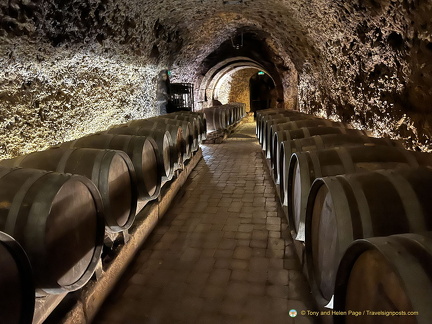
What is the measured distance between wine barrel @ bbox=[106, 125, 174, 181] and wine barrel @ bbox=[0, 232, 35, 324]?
2.37m

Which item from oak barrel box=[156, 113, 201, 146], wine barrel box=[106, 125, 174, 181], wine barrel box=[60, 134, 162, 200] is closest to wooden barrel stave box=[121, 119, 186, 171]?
wine barrel box=[106, 125, 174, 181]

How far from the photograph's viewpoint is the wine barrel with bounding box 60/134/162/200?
127 inches

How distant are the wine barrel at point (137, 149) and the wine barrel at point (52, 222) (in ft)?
3.79

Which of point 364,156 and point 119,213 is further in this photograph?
point 119,213

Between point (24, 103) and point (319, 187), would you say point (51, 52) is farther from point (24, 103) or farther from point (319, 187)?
point (319, 187)

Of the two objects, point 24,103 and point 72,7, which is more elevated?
point 72,7

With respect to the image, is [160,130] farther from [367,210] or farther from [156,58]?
[156,58]

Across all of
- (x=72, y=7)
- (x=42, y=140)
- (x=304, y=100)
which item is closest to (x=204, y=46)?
(x=304, y=100)

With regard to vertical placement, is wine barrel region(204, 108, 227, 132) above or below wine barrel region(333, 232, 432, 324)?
above

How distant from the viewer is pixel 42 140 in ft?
14.7

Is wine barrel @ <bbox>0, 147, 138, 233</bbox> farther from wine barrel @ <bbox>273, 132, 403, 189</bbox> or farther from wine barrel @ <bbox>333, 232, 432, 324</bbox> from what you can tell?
wine barrel @ <bbox>333, 232, 432, 324</bbox>

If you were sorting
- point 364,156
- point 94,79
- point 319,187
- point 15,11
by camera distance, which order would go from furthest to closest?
point 94,79
point 15,11
point 364,156
point 319,187

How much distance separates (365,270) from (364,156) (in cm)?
136

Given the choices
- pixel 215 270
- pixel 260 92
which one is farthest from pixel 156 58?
pixel 260 92
